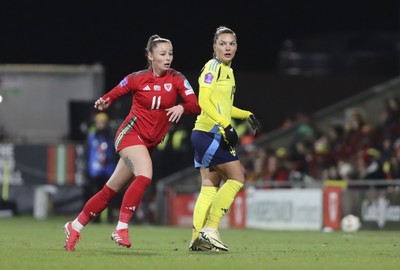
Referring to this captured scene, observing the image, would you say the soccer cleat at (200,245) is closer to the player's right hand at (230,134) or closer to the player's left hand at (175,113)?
the player's right hand at (230,134)

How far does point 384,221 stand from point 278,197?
2.70 m

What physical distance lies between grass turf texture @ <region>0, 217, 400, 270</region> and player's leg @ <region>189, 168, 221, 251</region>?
187 millimetres

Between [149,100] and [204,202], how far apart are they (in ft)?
4.13

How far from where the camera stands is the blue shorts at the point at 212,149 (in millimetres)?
11477

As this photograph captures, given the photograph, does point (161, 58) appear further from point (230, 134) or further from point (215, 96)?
point (230, 134)

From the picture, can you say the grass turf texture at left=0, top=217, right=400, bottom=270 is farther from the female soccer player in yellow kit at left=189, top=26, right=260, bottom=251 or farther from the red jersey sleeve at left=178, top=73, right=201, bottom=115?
the red jersey sleeve at left=178, top=73, right=201, bottom=115

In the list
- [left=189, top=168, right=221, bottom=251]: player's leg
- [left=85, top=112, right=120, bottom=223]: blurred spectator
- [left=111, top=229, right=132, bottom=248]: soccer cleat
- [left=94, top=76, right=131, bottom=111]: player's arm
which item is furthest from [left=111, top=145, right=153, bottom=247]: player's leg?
[left=85, top=112, right=120, bottom=223]: blurred spectator

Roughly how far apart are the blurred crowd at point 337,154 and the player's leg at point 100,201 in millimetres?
9020

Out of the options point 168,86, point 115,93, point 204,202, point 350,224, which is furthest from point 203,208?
point 350,224

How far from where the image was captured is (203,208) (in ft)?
38.8

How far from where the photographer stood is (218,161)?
11.5 metres

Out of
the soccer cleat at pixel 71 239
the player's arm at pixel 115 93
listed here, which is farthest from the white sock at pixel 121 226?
the player's arm at pixel 115 93

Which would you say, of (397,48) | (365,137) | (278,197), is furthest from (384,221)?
(397,48)

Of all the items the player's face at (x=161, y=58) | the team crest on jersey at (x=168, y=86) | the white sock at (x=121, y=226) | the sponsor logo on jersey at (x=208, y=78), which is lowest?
the white sock at (x=121, y=226)
